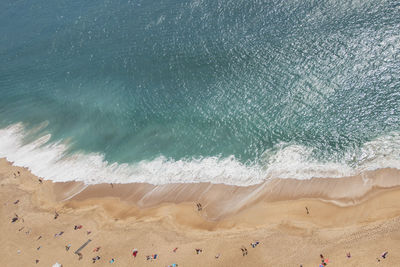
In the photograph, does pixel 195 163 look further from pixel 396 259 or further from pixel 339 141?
pixel 396 259

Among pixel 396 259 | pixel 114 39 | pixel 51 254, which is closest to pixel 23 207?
pixel 51 254

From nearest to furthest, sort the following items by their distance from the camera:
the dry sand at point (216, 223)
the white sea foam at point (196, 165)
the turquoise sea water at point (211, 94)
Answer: the dry sand at point (216, 223) < the white sea foam at point (196, 165) < the turquoise sea water at point (211, 94)

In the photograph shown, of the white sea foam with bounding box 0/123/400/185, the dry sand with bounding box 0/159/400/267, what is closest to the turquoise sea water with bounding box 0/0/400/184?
the white sea foam with bounding box 0/123/400/185

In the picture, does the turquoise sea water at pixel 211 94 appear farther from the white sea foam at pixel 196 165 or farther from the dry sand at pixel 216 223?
the dry sand at pixel 216 223

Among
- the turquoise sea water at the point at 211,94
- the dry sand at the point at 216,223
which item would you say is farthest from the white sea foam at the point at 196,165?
the dry sand at the point at 216,223

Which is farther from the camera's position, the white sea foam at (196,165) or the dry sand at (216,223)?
the white sea foam at (196,165)

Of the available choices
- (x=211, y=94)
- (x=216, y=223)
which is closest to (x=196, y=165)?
(x=216, y=223)
